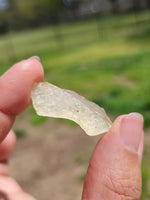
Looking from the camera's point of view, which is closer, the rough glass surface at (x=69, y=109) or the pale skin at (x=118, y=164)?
the pale skin at (x=118, y=164)

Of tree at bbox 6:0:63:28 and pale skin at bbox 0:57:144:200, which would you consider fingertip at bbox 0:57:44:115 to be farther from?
tree at bbox 6:0:63:28

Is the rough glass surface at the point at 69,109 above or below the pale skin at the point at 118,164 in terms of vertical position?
above

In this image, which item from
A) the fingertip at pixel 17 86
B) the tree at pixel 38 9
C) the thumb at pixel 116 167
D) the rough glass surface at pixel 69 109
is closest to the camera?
the thumb at pixel 116 167

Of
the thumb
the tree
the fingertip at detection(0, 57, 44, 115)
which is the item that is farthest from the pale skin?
the tree

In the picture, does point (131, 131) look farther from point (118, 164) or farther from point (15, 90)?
point (15, 90)

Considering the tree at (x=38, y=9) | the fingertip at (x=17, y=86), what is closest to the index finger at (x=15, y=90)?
the fingertip at (x=17, y=86)

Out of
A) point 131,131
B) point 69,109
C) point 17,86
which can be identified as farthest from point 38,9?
point 131,131

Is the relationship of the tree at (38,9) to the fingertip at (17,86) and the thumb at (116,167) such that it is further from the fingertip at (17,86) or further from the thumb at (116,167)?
the thumb at (116,167)
